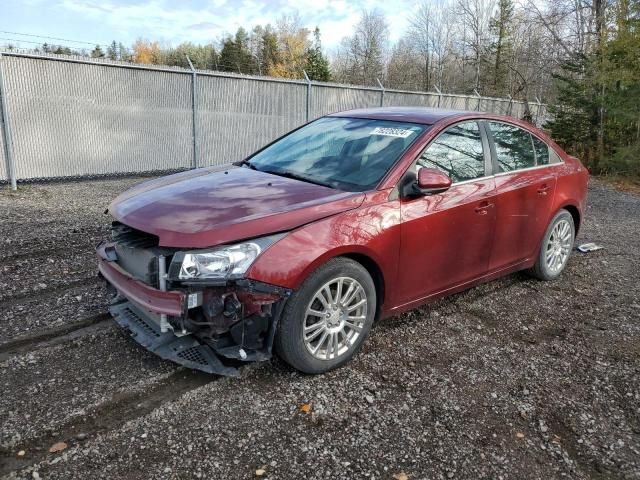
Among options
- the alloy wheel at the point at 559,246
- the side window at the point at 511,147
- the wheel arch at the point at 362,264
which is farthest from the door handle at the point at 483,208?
the alloy wheel at the point at 559,246

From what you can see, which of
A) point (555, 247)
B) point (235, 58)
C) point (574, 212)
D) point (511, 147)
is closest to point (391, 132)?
point (511, 147)

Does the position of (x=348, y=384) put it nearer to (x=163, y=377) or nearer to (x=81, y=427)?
(x=163, y=377)

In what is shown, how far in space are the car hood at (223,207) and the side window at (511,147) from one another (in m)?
1.79

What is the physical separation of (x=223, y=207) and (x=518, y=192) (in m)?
2.72

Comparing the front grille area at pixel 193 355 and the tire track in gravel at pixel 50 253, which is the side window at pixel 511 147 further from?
the tire track in gravel at pixel 50 253

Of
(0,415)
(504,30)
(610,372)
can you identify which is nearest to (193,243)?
(0,415)

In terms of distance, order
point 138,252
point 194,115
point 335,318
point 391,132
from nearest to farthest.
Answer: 1. point 138,252
2. point 335,318
3. point 391,132
4. point 194,115

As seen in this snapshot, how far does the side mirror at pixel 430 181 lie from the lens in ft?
11.6

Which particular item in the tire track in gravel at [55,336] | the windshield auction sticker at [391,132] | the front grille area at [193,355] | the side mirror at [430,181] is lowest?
the tire track in gravel at [55,336]

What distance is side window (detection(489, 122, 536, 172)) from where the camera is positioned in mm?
4531

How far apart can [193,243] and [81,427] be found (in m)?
1.16

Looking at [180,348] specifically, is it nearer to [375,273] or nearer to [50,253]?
[375,273]

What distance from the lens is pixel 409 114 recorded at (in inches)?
171

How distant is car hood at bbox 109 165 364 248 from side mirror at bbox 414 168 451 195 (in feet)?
1.49
